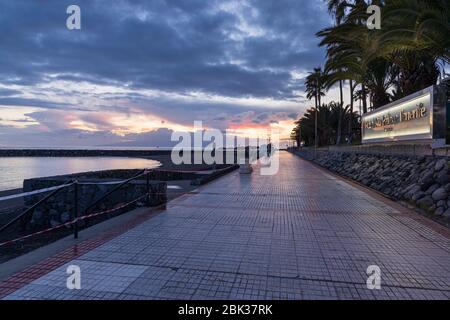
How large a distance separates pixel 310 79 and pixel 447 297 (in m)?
62.8

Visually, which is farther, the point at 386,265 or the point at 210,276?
the point at 386,265

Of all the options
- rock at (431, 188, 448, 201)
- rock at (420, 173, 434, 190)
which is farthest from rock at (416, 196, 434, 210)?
rock at (420, 173, 434, 190)

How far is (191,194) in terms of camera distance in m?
10.9

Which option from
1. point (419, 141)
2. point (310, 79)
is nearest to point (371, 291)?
point (419, 141)

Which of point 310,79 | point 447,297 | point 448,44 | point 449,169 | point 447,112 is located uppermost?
point 310,79

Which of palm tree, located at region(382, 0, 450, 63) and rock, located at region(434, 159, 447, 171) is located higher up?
palm tree, located at region(382, 0, 450, 63)

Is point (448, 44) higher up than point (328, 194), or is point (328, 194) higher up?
point (448, 44)

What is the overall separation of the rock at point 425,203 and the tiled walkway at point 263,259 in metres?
0.73

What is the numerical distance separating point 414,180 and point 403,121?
161 inches

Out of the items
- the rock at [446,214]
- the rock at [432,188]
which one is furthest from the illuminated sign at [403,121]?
the rock at [446,214]

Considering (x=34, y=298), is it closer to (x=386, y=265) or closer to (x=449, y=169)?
(x=386, y=265)

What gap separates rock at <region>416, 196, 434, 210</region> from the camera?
7897mm

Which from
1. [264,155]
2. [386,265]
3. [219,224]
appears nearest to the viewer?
[386,265]

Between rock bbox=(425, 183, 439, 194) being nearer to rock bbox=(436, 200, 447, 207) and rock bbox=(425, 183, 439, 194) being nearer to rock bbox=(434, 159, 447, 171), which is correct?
rock bbox=(434, 159, 447, 171)
